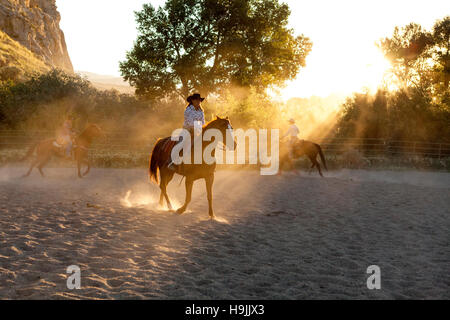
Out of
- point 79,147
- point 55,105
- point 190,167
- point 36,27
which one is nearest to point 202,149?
point 190,167

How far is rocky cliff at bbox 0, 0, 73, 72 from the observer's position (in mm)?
65562

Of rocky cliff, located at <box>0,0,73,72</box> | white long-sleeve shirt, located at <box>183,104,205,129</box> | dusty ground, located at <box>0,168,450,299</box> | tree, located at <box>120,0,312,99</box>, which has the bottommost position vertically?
dusty ground, located at <box>0,168,450,299</box>

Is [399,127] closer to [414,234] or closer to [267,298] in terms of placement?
[414,234]

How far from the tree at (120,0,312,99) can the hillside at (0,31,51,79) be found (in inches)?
601

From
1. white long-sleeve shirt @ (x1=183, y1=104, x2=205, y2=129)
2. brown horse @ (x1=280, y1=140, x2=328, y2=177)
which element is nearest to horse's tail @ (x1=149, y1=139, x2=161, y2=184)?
white long-sleeve shirt @ (x1=183, y1=104, x2=205, y2=129)

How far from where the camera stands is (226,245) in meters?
6.00

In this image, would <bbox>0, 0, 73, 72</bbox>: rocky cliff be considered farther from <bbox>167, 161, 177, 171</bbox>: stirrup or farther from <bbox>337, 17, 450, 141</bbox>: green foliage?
<bbox>167, 161, 177, 171</bbox>: stirrup

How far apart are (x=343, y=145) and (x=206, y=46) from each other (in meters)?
12.0

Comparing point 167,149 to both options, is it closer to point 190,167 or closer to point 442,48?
point 190,167

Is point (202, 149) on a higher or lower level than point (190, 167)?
higher

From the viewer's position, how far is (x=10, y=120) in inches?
1074

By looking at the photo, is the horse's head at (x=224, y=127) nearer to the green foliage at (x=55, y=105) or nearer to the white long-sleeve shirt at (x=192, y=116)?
the white long-sleeve shirt at (x=192, y=116)

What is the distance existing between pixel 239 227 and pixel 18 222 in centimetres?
423
